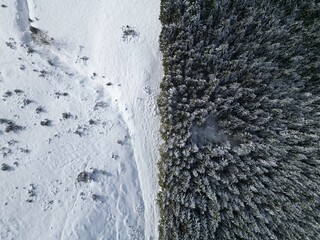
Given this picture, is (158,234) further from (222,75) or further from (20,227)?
(222,75)

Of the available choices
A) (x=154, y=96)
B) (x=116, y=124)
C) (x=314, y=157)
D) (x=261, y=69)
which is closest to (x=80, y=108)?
(x=116, y=124)

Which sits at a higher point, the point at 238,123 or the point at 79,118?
the point at 79,118

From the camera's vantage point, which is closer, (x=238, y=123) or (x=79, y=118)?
(x=238, y=123)
